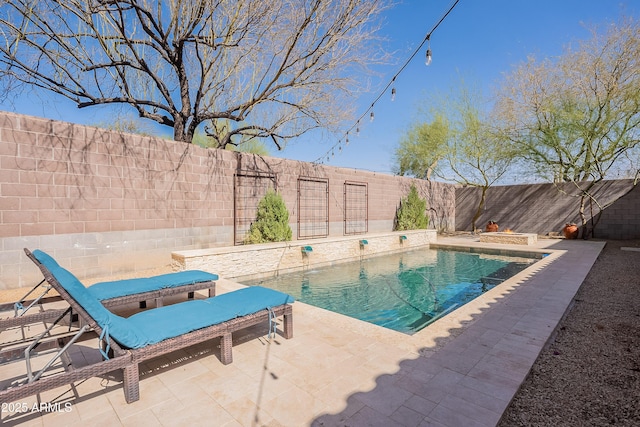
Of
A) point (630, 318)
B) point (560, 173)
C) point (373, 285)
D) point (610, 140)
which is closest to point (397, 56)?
point (373, 285)

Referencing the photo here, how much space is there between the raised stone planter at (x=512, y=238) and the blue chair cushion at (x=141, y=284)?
1156 centimetres

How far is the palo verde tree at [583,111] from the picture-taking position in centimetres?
1051

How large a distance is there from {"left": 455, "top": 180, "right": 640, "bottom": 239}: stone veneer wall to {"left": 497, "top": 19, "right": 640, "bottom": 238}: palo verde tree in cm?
34

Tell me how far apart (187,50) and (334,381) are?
32.1 feet

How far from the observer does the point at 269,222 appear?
28.9 ft

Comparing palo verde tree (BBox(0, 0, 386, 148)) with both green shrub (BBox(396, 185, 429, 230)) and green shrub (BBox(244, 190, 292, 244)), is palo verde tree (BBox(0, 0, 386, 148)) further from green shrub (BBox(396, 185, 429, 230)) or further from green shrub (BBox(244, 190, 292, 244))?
green shrub (BBox(396, 185, 429, 230))

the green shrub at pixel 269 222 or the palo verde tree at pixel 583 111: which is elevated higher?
the palo verde tree at pixel 583 111

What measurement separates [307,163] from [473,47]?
19.3 ft

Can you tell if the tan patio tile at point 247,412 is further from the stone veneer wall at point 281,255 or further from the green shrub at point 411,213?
the green shrub at point 411,213

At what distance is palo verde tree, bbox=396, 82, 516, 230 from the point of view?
14797 mm

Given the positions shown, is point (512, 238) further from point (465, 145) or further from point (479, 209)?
point (465, 145)

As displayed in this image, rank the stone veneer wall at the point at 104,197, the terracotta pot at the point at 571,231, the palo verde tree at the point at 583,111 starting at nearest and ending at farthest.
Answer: the stone veneer wall at the point at 104,197 < the palo verde tree at the point at 583,111 < the terracotta pot at the point at 571,231

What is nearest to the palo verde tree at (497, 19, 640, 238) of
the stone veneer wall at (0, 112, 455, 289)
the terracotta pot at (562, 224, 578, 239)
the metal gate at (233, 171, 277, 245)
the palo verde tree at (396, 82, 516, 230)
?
the terracotta pot at (562, 224, 578, 239)

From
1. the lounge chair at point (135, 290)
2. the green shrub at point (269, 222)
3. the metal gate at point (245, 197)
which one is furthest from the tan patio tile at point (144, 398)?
the green shrub at point (269, 222)
